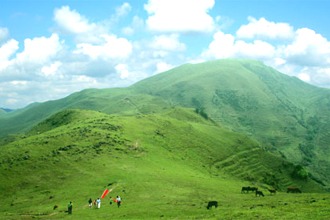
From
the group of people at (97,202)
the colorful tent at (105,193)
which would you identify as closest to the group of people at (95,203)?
the group of people at (97,202)

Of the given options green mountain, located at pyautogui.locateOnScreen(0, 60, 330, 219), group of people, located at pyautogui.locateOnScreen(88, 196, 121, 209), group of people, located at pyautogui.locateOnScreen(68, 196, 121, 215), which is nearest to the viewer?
group of people, located at pyautogui.locateOnScreen(68, 196, 121, 215)

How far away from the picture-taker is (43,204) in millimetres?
74188

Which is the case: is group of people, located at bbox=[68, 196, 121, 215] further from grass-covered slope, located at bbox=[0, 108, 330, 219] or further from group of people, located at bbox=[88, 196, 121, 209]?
grass-covered slope, located at bbox=[0, 108, 330, 219]

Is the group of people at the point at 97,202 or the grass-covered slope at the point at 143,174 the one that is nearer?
the grass-covered slope at the point at 143,174

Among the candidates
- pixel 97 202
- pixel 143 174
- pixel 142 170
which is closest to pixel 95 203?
pixel 97 202

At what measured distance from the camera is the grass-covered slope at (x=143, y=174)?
59.2 metres

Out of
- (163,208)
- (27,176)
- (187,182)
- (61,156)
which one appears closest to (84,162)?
(61,156)

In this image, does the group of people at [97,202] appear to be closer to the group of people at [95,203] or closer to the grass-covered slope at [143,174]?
the group of people at [95,203]

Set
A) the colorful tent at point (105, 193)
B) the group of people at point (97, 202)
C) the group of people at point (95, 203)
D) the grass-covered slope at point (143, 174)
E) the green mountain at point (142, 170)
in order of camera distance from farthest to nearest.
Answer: the colorful tent at point (105, 193)
the green mountain at point (142, 170)
the group of people at point (97, 202)
the group of people at point (95, 203)
the grass-covered slope at point (143, 174)

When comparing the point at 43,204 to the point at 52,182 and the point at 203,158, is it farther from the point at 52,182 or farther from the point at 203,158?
the point at 203,158

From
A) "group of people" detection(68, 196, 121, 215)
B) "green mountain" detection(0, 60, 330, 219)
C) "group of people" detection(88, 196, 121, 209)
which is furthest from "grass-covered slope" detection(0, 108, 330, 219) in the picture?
"group of people" detection(88, 196, 121, 209)

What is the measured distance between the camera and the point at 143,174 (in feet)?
313

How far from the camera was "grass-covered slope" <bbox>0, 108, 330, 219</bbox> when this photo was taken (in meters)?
59.2

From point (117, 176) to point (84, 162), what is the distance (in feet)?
56.1
